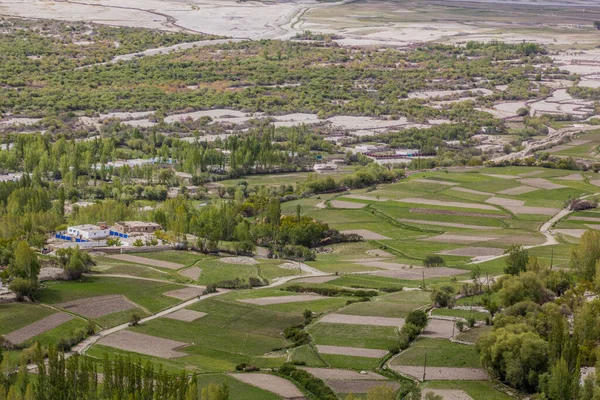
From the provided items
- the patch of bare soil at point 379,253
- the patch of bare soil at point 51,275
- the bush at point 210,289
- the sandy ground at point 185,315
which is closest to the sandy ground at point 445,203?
the patch of bare soil at point 379,253

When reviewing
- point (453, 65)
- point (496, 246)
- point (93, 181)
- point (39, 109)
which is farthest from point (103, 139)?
point (453, 65)

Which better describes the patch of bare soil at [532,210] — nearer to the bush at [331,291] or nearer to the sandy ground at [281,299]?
the bush at [331,291]

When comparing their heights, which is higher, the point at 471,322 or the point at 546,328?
the point at 546,328

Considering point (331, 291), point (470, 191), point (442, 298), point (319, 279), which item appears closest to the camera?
point (442, 298)

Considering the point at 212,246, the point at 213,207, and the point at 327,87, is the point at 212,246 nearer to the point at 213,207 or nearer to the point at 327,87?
the point at 213,207

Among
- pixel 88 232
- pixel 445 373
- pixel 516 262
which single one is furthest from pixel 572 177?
pixel 445 373

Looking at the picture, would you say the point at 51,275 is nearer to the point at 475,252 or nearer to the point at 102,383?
the point at 102,383

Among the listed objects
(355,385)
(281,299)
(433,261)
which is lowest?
(433,261)
